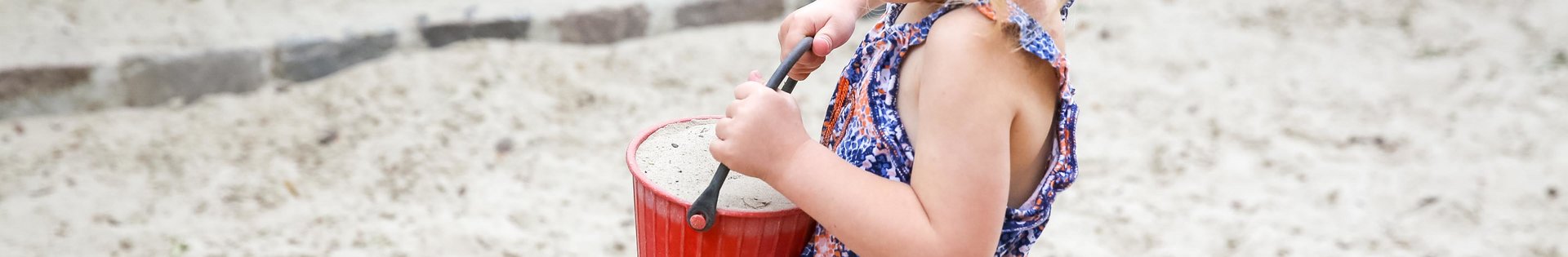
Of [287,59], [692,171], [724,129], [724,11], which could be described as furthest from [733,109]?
[724,11]

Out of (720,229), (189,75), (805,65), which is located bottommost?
(189,75)

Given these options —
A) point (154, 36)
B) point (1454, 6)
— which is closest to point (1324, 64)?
point (1454, 6)

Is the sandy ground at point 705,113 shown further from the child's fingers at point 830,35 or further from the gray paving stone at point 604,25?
the child's fingers at point 830,35

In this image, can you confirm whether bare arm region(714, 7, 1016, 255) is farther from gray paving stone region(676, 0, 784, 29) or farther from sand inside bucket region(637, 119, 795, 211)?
gray paving stone region(676, 0, 784, 29)

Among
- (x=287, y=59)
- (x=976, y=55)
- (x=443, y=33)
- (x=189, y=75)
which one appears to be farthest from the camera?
(x=443, y=33)

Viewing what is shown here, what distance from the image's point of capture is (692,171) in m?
0.98

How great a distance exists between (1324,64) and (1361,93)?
25 centimetres

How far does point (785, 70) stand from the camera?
2.91 feet

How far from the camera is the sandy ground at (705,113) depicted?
2.35 metres

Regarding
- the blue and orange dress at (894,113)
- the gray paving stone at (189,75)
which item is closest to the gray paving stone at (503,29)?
the gray paving stone at (189,75)

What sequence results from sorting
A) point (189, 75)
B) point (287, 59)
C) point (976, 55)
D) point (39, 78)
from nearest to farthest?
point (976, 55) → point (39, 78) → point (189, 75) → point (287, 59)

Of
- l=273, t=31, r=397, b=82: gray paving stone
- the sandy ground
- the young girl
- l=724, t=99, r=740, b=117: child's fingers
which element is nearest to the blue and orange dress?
the young girl

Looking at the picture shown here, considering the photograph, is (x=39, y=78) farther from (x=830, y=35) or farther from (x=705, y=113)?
(x=830, y=35)

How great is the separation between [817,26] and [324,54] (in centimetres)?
230
